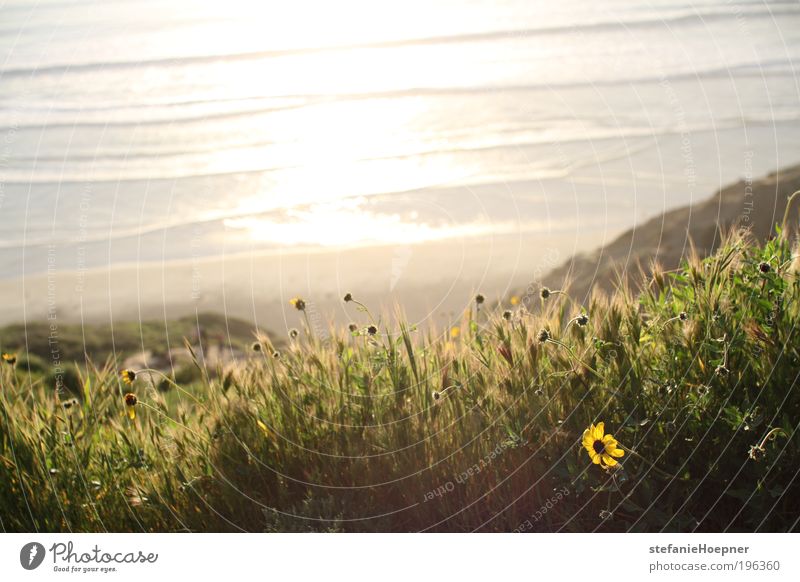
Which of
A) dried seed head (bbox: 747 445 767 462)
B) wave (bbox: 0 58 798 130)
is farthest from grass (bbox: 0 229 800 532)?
wave (bbox: 0 58 798 130)

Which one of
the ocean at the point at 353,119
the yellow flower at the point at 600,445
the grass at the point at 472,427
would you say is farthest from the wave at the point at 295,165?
the yellow flower at the point at 600,445

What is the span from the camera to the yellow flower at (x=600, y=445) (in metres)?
3.02

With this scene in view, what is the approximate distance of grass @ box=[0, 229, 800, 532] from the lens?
121 inches

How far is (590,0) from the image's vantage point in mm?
3691

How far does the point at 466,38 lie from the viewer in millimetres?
3758

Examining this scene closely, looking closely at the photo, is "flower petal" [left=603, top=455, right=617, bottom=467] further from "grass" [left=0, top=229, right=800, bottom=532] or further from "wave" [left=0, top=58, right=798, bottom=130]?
"wave" [left=0, top=58, right=798, bottom=130]

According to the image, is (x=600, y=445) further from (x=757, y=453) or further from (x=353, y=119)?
(x=353, y=119)

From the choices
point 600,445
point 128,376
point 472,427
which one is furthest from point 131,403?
point 600,445

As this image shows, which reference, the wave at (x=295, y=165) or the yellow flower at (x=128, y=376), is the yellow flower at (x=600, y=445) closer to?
the wave at (x=295, y=165)
